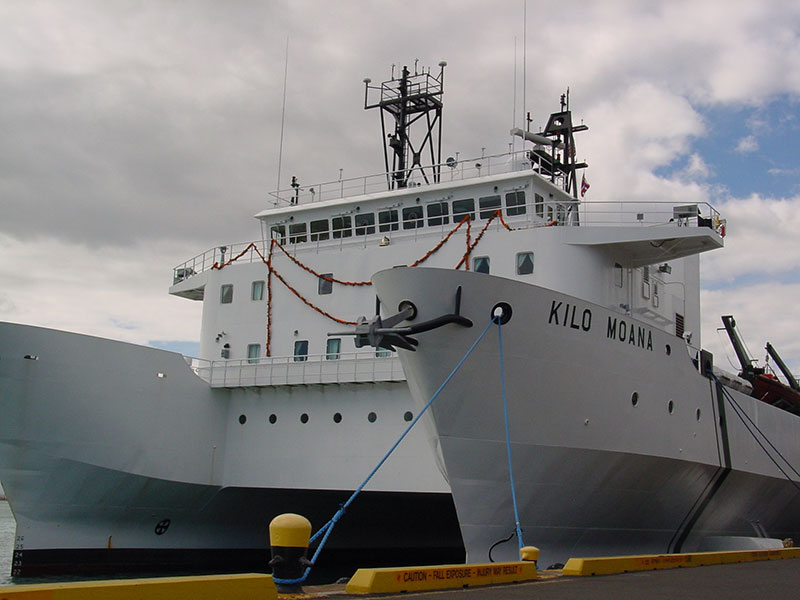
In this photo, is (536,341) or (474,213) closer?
(536,341)

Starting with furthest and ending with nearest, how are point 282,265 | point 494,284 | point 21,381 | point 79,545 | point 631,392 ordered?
point 282,265 → point 79,545 → point 21,381 → point 631,392 → point 494,284

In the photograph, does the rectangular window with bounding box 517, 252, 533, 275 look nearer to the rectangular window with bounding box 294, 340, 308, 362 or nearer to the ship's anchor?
the ship's anchor

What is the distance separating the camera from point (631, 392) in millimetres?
14500

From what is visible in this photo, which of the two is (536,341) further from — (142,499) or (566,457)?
(142,499)

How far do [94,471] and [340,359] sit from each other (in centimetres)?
558

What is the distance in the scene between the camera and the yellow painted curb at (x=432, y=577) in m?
7.68

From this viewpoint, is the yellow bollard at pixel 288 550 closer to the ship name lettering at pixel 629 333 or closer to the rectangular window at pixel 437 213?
the ship name lettering at pixel 629 333

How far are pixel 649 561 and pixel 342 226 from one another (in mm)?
12120

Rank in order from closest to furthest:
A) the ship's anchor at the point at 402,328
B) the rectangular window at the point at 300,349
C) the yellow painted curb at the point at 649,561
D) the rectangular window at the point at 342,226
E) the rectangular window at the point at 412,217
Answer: the yellow painted curb at the point at 649,561 < the ship's anchor at the point at 402,328 < the rectangular window at the point at 300,349 < the rectangular window at the point at 412,217 < the rectangular window at the point at 342,226

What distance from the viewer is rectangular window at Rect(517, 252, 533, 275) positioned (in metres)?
17.1

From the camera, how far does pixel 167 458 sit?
17.9 meters

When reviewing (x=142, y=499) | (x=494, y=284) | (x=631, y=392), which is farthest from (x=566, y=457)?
(x=142, y=499)

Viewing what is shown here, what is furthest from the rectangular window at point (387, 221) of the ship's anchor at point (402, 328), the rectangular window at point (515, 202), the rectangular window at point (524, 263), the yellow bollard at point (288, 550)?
the yellow bollard at point (288, 550)

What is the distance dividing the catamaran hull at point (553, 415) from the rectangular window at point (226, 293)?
851 centimetres
